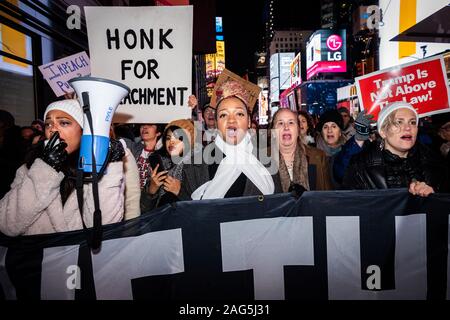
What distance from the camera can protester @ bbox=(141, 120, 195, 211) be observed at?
3027mm

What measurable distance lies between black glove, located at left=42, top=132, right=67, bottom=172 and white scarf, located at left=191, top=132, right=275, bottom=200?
1.15 metres

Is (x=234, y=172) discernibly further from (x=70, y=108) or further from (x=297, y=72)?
(x=297, y=72)

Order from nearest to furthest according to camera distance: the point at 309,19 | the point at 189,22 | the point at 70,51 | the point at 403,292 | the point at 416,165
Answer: the point at 403,292 → the point at 416,165 → the point at 189,22 → the point at 70,51 → the point at 309,19

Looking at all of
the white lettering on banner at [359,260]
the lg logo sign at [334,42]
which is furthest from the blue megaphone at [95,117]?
the lg logo sign at [334,42]

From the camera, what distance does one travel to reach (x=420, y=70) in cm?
412

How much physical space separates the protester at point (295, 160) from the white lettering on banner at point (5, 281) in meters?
2.32

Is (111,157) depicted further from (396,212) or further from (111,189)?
(396,212)

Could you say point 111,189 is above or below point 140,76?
below

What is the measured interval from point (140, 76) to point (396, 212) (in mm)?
2687

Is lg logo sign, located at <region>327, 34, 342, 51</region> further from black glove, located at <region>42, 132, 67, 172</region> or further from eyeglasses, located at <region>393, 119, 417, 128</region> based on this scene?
black glove, located at <region>42, 132, 67, 172</region>

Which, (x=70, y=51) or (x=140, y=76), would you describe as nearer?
(x=140, y=76)

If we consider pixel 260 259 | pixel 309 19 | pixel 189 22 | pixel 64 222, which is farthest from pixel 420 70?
pixel 309 19

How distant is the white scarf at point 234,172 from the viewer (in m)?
2.94

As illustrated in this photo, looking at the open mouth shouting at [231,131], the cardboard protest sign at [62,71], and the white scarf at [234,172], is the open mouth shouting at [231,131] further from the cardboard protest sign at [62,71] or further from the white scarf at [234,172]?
the cardboard protest sign at [62,71]
